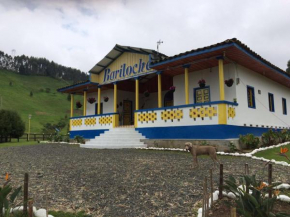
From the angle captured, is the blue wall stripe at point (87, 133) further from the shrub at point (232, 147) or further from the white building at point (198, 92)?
the shrub at point (232, 147)

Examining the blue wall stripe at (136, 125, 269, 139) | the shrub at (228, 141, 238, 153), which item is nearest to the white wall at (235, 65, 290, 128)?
the blue wall stripe at (136, 125, 269, 139)

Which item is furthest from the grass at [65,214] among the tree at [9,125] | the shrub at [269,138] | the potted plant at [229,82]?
the tree at [9,125]

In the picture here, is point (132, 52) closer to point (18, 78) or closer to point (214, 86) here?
point (214, 86)

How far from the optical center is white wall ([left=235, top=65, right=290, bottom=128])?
37.1 ft

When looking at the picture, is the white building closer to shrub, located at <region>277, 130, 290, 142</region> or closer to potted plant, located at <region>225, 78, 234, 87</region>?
potted plant, located at <region>225, 78, 234, 87</region>

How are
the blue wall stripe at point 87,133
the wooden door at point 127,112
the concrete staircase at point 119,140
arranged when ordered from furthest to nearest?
the wooden door at point 127,112 < the blue wall stripe at point 87,133 < the concrete staircase at point 119,140

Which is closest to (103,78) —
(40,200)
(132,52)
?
(132,52)

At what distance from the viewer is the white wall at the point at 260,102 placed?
1130 cm

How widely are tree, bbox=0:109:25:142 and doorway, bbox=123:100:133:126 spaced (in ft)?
41.2

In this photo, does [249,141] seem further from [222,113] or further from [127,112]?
[127,112]

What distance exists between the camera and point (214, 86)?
12.0 metres

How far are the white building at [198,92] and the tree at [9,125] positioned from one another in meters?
9.55

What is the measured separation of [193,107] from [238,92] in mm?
2424

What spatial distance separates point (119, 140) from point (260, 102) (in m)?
8.07
